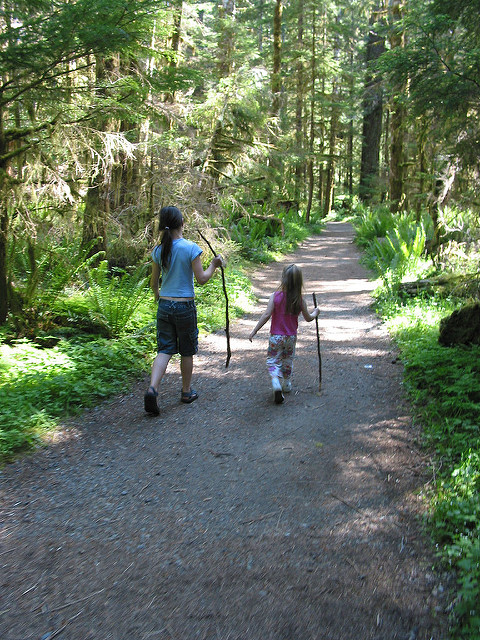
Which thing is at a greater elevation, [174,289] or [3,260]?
[3,260]

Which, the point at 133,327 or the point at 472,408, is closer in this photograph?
the point at 472,408

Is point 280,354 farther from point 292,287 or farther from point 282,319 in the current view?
point 292,287

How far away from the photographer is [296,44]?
27562 millimetres

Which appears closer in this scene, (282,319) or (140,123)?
(282,319)

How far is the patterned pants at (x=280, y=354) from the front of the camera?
5500mm

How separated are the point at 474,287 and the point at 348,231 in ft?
79.1

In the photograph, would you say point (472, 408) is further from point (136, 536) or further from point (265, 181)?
point (265, 181)

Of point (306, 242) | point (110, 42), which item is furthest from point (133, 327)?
point (306, 242)

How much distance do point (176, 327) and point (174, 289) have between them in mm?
409

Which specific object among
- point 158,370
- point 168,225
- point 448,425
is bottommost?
point 448,425

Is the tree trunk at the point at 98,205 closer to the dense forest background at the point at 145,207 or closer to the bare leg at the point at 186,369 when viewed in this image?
the dense forest background at the point at 145,207

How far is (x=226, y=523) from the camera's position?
3326 mm

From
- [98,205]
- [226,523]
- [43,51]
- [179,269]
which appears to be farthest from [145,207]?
[226,523]

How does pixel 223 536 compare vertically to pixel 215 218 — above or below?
below
